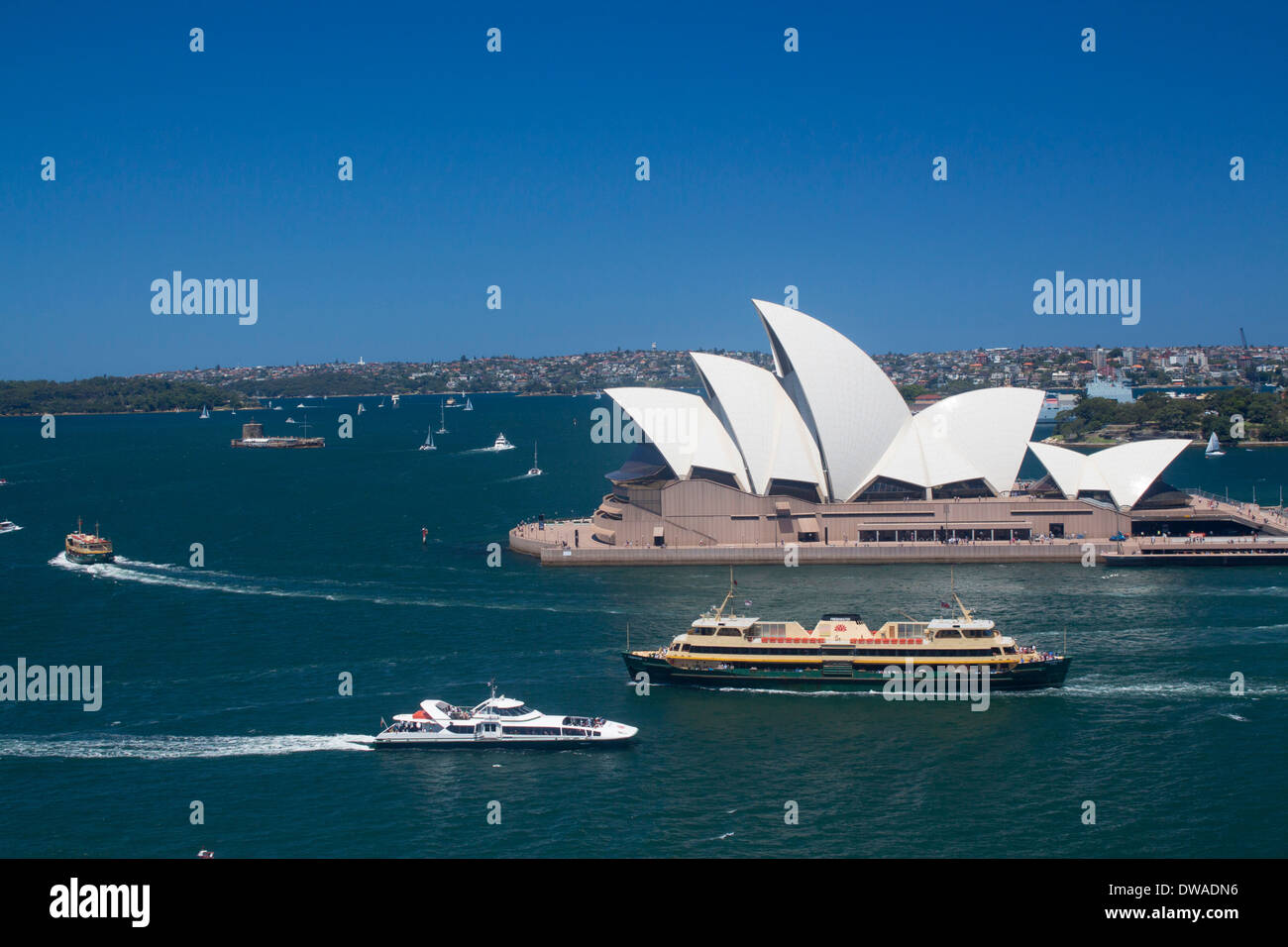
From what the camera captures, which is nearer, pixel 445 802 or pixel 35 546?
pixel 445 802

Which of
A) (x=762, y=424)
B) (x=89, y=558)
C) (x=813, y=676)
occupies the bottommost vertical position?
(x=813, y=676)

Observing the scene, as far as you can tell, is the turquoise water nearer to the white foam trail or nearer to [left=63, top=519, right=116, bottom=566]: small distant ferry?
the white foam trail

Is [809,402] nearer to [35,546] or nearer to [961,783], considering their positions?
[961,783]

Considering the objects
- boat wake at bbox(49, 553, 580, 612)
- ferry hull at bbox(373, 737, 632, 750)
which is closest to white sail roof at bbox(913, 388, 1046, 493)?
boat wake at bbox(49, 553, 580, 612)

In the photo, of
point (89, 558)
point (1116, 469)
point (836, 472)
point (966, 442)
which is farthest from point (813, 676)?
point (89, 558)

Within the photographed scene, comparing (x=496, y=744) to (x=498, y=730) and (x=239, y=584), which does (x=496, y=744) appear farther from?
(x=239, y=584)

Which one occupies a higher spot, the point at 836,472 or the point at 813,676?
the point at 836,472
